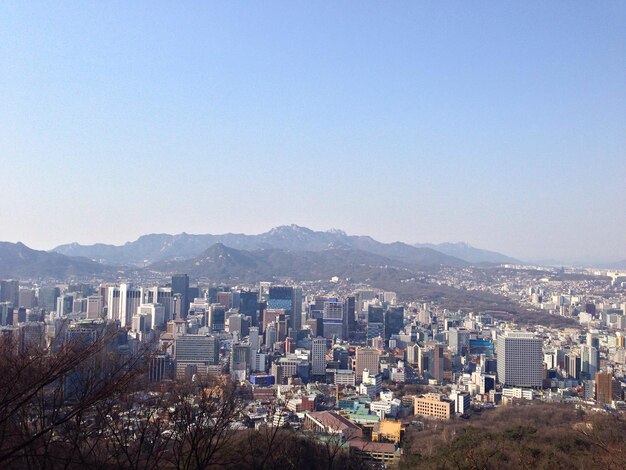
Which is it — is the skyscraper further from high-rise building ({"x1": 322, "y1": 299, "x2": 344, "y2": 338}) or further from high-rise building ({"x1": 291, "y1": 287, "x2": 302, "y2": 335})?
high-rise building ({"x1": 291, "y1": 287, "x2": 302, "y2": 335})

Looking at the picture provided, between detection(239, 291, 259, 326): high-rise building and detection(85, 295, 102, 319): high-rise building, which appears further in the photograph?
detection(239, 291, 259, 326): high-rise building

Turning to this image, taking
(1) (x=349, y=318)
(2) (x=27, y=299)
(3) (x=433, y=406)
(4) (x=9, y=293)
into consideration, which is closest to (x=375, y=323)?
(1) (x=349, y=318)

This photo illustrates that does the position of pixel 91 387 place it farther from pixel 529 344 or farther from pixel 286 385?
pixel 529 344

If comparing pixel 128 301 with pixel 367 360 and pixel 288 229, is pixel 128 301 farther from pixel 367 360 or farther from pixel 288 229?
pixel 288 229

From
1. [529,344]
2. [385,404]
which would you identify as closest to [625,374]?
[529,344]

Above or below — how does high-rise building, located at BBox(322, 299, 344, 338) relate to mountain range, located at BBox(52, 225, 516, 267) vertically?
below

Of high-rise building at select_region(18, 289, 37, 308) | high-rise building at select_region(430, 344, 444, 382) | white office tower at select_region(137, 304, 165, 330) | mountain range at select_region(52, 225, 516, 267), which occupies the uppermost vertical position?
mountain range at select_region(52, 225, 516, 267)

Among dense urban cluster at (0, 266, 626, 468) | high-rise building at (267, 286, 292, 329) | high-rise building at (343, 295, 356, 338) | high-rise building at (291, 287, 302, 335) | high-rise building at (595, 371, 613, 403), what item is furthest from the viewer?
high-rise building at (267, 286, 292, 329)

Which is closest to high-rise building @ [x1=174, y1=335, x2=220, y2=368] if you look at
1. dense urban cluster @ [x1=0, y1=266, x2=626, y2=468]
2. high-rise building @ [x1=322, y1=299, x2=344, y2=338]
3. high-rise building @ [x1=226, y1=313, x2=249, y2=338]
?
dense urban cluster @ [x1=0, y1=266, x2=626, y2=468]
